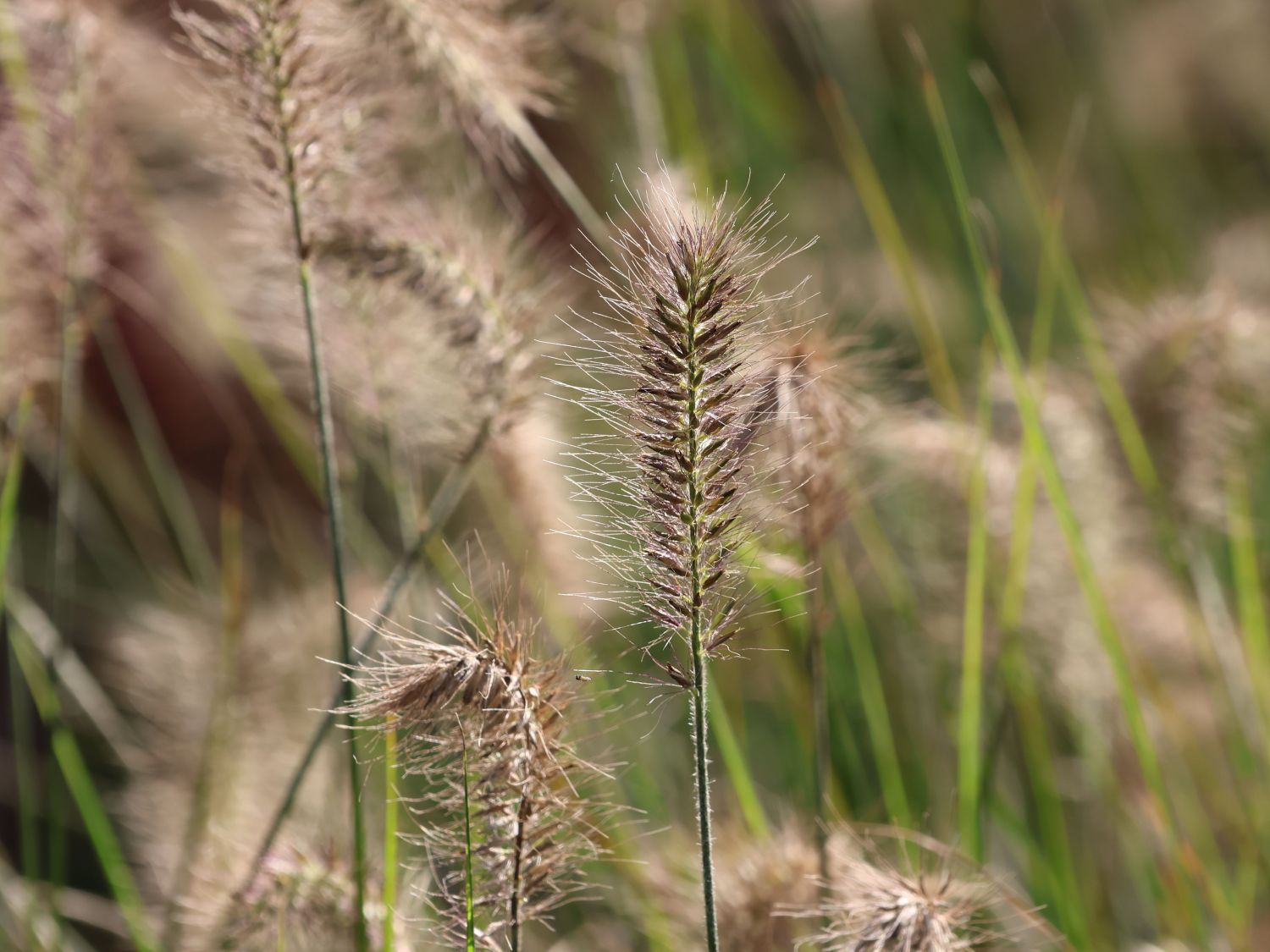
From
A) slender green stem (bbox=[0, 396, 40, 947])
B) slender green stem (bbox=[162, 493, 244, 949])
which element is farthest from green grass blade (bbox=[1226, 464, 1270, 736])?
slender green stem (bbox=[0, 396, 40, 947])

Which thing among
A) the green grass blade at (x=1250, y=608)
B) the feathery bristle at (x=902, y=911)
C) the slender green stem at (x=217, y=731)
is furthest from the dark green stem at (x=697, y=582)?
the green grass blade at (x=1250, y=608)

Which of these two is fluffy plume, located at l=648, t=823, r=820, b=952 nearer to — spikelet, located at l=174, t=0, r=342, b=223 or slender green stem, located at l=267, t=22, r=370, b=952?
slender green stem, located at l=267, t=22, r=370, b=952

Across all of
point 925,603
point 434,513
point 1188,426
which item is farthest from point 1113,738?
point 434,513

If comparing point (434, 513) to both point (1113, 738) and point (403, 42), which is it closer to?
point (403, 42)

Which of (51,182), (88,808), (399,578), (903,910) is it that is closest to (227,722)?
(88,808)

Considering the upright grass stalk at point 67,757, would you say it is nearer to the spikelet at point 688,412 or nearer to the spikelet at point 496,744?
the spikelet at point 496,744

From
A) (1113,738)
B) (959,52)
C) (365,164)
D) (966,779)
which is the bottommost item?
(966,779)

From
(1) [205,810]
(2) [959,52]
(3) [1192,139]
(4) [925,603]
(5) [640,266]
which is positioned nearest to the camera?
(5) [640,266]
